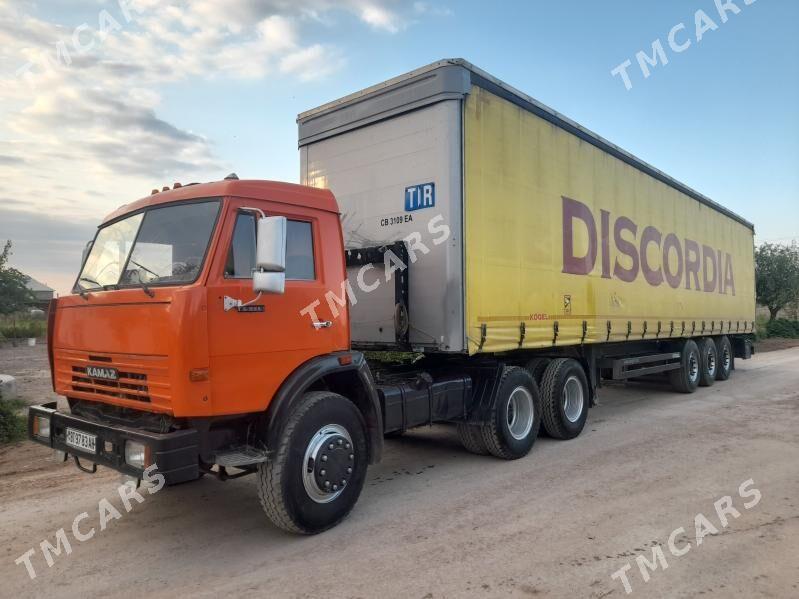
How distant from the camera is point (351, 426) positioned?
443 centimetres

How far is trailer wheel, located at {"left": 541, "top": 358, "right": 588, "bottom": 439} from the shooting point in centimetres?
691

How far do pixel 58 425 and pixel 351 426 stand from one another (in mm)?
2151

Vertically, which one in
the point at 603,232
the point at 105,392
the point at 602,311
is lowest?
the point at 105,392

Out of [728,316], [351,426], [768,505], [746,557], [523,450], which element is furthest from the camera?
[728,316]

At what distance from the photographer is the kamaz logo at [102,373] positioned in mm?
3871

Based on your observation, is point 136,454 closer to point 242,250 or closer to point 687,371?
point 242,250

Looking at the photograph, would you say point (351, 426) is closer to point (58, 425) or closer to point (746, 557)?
point (58, 425)

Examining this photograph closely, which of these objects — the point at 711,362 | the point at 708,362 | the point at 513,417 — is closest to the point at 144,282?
the point at 513,417

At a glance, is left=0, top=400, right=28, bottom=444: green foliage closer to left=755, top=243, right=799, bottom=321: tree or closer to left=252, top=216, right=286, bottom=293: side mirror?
left=252, top=216, right=286, bottom=293: side mirror

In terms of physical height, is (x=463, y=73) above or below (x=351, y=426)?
above

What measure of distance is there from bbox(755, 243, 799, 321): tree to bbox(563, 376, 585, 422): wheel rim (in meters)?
29.8

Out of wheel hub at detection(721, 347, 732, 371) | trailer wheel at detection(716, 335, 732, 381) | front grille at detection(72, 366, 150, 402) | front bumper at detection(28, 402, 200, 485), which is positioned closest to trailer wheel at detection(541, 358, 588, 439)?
front bumper at detection(28, 402, 200, 485)

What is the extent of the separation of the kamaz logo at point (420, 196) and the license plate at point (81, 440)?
3.47 metres

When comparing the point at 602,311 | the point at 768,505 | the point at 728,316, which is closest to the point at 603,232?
the point at 602,311
